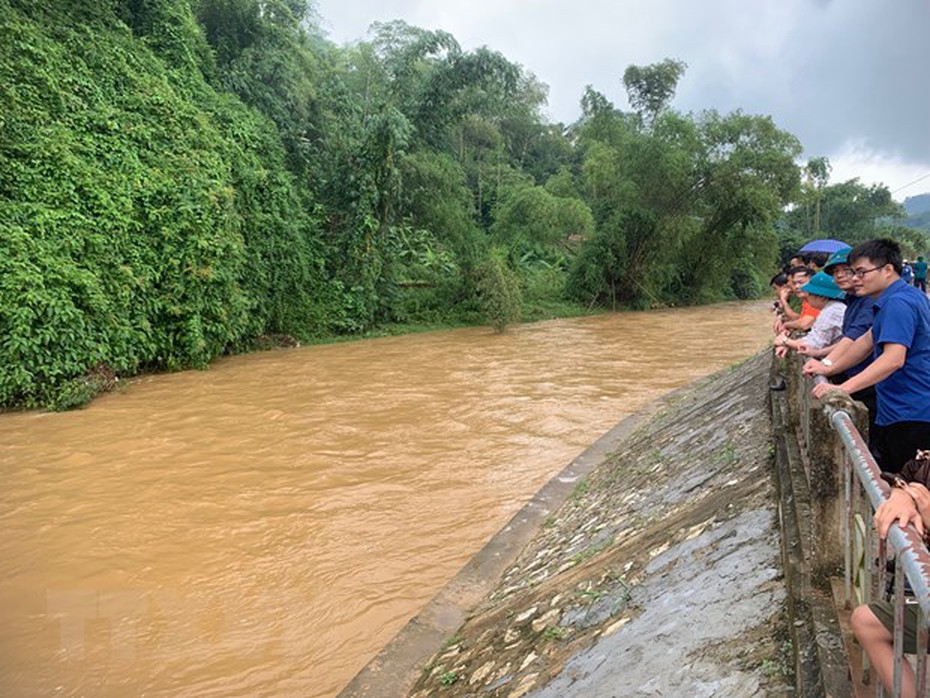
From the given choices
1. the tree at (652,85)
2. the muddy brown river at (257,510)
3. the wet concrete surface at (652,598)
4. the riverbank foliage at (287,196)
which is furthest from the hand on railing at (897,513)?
the tree at (652,85)

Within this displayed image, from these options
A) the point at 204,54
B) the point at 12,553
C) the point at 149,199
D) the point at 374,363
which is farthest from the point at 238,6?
the point at 12,553

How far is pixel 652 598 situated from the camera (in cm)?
314

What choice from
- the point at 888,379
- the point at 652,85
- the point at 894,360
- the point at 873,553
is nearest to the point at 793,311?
the point at 888,379

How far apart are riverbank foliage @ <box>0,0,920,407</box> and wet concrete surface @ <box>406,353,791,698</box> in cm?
1029

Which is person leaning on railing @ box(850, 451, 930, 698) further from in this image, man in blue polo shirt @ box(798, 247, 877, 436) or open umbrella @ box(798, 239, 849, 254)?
open umbrella @ box(798, 239, 849, 254)

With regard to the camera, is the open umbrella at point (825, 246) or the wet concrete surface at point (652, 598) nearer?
the wet concrete surface at point (652, 598)

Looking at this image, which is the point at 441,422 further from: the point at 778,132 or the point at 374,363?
the point at 778,132

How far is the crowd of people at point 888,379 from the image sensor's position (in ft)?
5.36

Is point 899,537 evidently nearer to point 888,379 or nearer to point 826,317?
point 888,379

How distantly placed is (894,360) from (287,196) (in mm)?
17839

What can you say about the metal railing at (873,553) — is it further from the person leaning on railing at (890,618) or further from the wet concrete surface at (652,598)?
the wet concrete surface at (652,598)

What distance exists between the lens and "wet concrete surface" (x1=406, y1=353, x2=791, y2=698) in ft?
8.06

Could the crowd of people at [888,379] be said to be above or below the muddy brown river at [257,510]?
above

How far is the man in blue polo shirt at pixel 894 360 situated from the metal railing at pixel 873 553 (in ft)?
1.36
